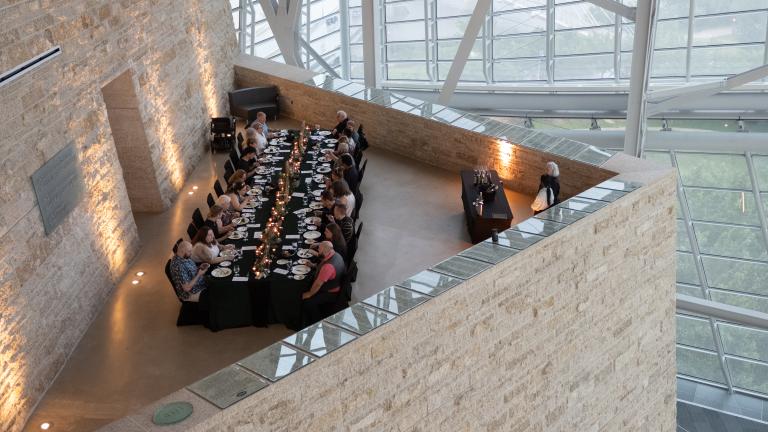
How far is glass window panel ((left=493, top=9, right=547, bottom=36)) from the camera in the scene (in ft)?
67.2

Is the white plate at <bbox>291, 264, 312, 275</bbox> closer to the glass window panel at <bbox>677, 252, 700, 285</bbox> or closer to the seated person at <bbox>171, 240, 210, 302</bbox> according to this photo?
the seated person at <bbox>171, 240, 210, 302</bbox>

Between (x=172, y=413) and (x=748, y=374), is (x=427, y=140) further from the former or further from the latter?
(x=748, y=374)

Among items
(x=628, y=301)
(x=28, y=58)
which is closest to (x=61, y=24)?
(x=28, y=58)

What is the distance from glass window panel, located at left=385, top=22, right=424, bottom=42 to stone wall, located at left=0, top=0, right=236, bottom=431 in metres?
8.68

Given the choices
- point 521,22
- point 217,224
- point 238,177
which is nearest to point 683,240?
point 521,22

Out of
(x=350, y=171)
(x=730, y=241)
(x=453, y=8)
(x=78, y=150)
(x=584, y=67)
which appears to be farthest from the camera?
(x=453, y=8)

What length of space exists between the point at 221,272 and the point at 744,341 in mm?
14146

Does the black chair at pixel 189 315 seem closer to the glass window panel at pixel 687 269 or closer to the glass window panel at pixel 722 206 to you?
the glass window panel at pixel 722 206

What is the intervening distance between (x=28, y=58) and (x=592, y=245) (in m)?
6.47

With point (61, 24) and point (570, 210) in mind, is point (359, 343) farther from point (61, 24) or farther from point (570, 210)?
point (61, 24)

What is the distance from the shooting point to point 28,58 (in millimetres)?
9336

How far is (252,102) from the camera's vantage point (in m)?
16.5

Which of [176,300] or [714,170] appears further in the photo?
[714,170]

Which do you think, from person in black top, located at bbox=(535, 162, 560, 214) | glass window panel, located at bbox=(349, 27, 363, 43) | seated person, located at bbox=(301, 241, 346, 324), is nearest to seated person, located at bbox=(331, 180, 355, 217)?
seated person, located at bbox=(301, 241, 346, 324)
